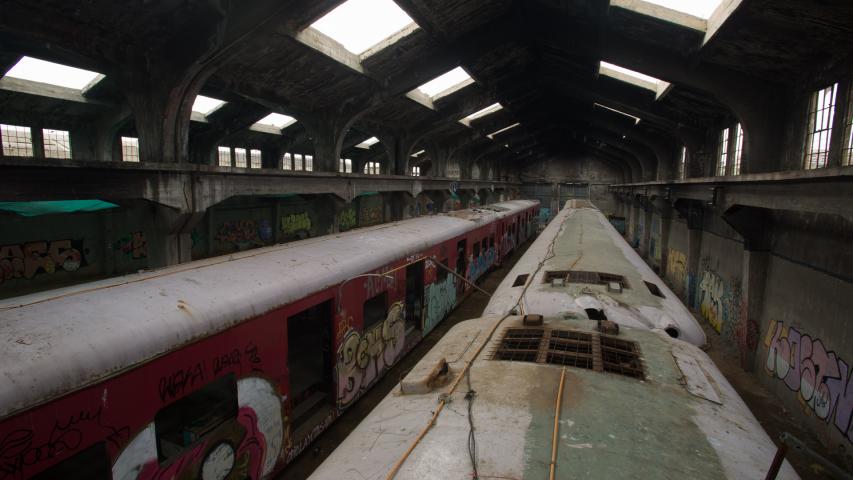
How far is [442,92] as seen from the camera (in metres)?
19.9

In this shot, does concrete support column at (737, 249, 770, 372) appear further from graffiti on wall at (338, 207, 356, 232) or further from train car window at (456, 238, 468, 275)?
graffiti on wall at (338, 207, 356, 232)

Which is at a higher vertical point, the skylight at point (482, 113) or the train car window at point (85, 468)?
the skylight at point (482, 113)

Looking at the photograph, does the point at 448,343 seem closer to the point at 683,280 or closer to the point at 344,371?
the point at 344,371

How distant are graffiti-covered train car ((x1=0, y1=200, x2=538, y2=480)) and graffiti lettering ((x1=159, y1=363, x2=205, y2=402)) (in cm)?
1

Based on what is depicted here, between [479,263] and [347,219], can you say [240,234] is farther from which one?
[479,263]

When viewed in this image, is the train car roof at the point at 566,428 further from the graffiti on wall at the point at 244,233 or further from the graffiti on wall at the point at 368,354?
the graffiti on wall at the point at 244,233

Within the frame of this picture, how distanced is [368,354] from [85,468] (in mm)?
4339

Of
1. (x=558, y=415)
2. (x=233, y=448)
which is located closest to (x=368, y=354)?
(x=233, y=448)

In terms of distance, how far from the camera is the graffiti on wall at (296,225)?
2423 cm

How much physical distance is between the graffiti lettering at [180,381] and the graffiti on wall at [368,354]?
263 centimetres

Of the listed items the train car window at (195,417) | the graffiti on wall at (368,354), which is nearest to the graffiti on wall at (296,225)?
the graffiti on wall at (368,354)

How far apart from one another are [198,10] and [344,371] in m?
7.59

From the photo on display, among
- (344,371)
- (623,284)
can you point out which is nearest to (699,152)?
(623,284)

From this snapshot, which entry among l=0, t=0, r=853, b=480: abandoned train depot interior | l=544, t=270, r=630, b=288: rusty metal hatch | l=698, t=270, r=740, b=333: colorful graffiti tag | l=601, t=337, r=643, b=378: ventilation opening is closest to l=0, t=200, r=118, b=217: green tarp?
l=0, t=0, r=853, b=480: abandoned train depot interior
